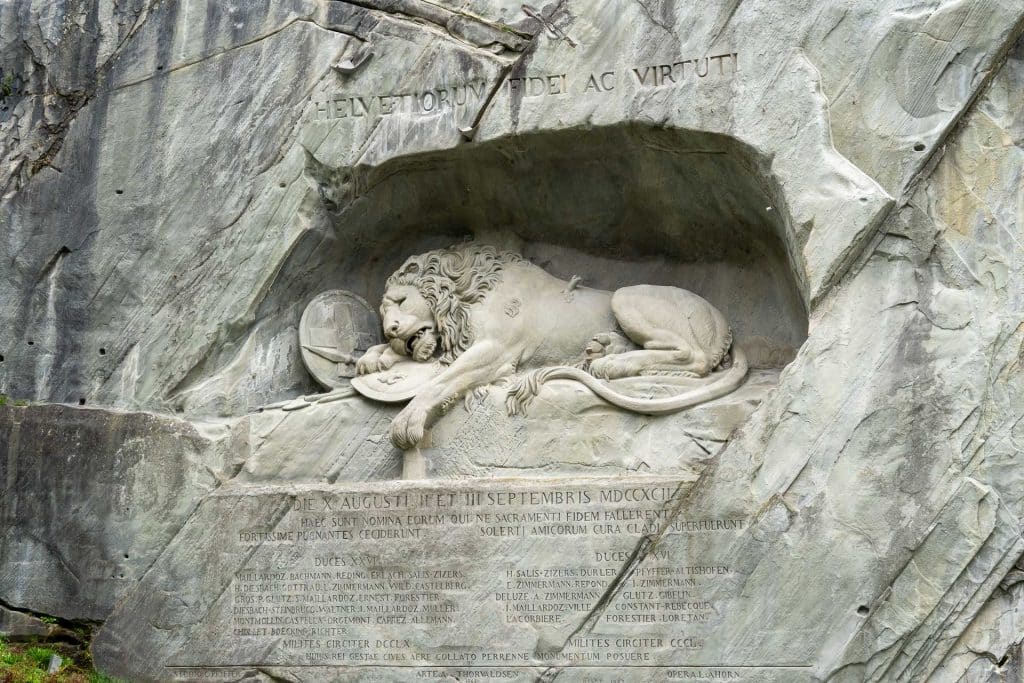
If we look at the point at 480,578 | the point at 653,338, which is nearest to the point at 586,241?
the point at 653,338

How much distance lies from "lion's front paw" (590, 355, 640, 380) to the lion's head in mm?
833

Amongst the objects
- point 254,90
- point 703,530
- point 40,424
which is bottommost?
point 40,424

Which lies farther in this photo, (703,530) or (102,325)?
(102,325)

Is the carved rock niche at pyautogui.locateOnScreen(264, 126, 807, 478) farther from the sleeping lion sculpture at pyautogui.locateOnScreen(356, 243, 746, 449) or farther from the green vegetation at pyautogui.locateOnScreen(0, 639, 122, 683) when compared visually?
the green vegetation at pyautogui.locateOnScreen(0, 639, 122, 683)

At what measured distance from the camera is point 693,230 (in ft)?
28.6

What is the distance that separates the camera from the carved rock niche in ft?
26.5

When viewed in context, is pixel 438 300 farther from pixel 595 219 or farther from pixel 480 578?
pixel 480 578

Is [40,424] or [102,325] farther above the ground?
[102,325]

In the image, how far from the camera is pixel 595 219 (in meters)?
8.83

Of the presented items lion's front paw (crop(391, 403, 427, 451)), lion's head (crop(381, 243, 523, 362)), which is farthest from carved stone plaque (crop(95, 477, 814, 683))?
lion's head (crop(381, 243, 523, 362))

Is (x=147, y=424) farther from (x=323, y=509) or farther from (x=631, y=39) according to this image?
(x=631, y=39)

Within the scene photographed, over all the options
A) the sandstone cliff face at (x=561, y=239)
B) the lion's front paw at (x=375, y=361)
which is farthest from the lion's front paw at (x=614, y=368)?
the lion's front paw at (x=375, y=361)

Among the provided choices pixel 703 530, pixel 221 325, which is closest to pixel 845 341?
pixel 703 530

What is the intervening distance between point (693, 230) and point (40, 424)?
428cm
